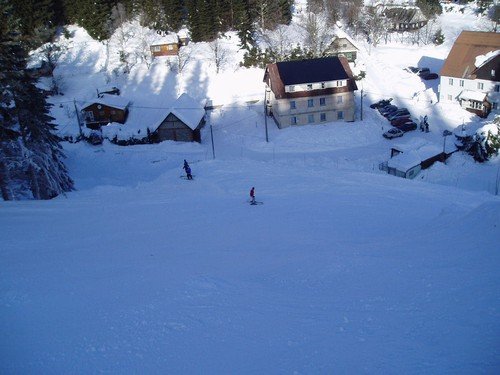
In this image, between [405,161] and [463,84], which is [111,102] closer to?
[405,161]

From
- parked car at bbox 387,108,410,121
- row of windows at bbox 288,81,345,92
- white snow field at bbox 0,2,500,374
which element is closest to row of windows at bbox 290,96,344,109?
row of windows at bbox 288,81,345,92

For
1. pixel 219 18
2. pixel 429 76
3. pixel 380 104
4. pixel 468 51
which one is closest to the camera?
pixel 380 104

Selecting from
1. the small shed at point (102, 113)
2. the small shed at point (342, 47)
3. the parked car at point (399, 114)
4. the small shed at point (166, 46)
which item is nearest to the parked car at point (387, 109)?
the parked car at point (399, 114)

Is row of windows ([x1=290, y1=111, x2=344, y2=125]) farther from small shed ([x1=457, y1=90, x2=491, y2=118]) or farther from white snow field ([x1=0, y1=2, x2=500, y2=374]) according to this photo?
white snow field ([x1=0, y1=2, x2=500, y2=374])

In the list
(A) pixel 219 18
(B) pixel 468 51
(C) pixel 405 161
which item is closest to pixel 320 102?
(C) pixel 405 161

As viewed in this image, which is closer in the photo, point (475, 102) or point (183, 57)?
point (475, 102)

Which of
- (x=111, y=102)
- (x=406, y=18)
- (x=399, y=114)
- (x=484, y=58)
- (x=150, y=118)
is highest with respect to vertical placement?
(x=406, y=18)

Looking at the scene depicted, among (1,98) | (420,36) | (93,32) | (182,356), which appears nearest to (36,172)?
(1,98)

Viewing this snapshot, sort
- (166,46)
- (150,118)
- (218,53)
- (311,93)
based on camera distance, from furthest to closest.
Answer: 1. (218,53)
2. (166,46)
3. (150,118)
4. (311,93)
